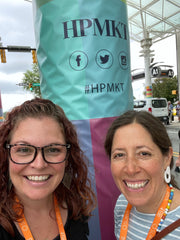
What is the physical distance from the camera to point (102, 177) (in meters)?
1.78

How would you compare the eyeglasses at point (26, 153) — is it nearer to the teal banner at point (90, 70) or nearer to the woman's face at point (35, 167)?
the woman's face at point (35, 167)

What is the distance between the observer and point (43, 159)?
1.15m

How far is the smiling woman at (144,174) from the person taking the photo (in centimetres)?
122

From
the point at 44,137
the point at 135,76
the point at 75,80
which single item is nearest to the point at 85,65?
the point at 75,80

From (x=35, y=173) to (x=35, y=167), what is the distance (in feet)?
0.11

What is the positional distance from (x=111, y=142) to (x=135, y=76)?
1878 inches

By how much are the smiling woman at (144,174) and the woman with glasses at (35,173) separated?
0.31m

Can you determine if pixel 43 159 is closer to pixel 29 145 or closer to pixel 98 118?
pixel 29 145

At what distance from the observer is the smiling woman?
4.00ft

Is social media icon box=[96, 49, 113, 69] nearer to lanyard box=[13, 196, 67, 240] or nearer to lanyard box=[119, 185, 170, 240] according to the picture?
lanyard box=[119, 185, 170, 240]

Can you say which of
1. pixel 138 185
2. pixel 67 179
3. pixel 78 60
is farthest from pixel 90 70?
pixel 138 185

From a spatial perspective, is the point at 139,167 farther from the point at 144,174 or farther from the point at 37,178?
the point at 37,178

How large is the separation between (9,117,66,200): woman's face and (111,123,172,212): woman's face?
1.17 feet

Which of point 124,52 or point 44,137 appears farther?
point 124,52
